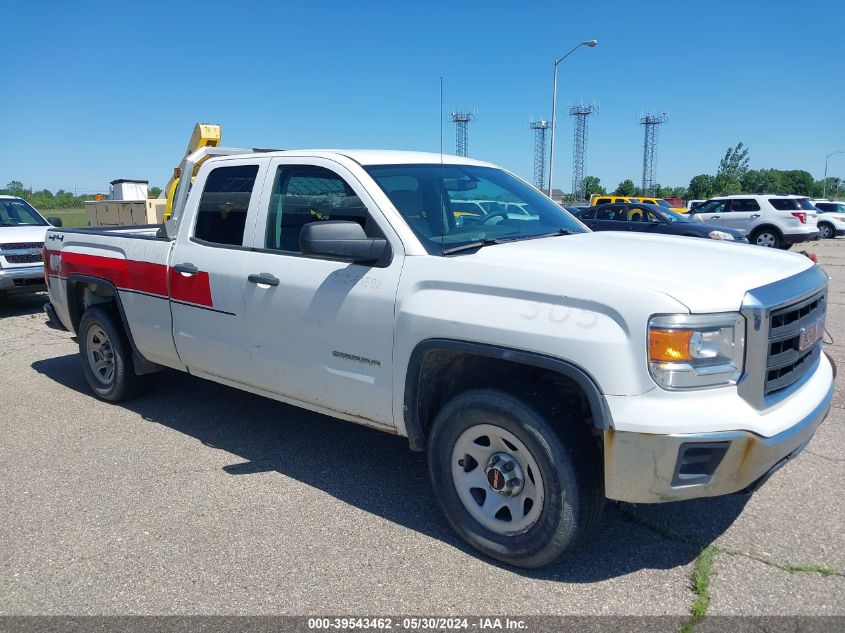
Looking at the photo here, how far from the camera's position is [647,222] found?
15523 mm

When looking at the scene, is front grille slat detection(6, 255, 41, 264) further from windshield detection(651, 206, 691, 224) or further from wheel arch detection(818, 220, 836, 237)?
wheel arch detection(818, 220, 836, 237)

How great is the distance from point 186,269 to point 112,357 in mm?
1561

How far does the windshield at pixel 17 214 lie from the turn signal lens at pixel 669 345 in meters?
11.5

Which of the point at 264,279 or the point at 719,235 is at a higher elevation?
the point at 264,279

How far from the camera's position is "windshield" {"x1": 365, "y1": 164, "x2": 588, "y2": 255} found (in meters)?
3.63

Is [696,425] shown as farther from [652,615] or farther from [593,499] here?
[652,615]

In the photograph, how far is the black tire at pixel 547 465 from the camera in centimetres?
290

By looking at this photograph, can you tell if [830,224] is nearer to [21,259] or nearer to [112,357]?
[21,259]

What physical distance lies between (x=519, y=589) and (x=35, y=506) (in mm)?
2815

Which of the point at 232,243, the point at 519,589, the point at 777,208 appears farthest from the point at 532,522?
the point at 777,208

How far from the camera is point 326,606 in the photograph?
294 centimetres

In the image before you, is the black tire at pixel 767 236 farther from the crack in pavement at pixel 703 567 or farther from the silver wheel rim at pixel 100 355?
the silver wheel rim at pixel 100 355

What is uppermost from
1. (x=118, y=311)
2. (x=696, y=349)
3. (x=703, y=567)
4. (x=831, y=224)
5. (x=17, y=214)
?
(x=17, y=214)

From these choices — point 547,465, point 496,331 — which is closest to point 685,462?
point 547,465
